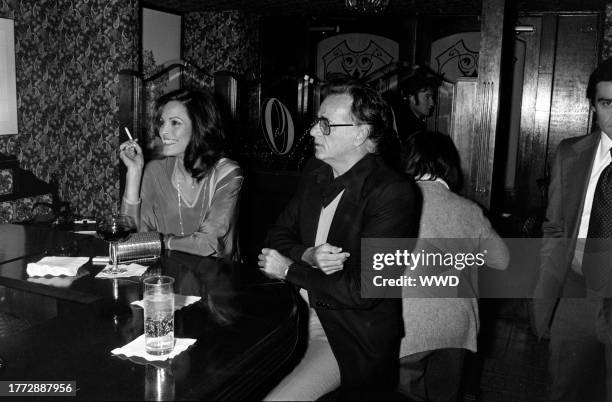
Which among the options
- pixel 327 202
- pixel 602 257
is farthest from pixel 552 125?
pixel 327 202

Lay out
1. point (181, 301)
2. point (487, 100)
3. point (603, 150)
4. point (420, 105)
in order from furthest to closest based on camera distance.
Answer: point (420, 105), point (487, 100), point (603, 150), point (181, 301)

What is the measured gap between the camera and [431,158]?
233cm

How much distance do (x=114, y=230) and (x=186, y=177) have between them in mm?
829

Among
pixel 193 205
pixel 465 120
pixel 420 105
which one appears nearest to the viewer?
pixel 193 205

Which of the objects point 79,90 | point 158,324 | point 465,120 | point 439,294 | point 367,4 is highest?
Answer: point 367,4

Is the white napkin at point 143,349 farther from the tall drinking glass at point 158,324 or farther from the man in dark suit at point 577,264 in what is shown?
the man in dark suit at point 577,264

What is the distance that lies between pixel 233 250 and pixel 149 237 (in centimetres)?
64

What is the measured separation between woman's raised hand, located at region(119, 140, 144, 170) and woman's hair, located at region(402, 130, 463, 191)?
1.32m

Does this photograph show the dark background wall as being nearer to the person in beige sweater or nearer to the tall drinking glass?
the person in beige sweater

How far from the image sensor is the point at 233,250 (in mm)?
2762

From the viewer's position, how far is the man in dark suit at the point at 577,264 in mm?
2158

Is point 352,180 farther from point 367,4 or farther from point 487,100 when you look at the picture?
point 367,4

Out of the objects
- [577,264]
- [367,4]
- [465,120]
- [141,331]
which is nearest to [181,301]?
[141,331]

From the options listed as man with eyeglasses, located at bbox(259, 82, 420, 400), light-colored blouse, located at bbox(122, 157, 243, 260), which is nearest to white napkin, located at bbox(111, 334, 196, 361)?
man with eyeglasses, located at bbox(259, 82, 420, 400)
